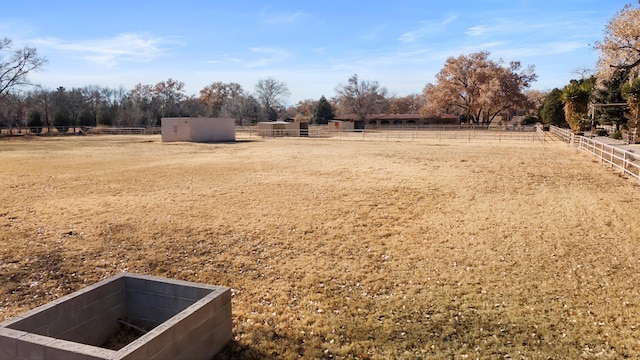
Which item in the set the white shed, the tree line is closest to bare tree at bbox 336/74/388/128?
the tree line

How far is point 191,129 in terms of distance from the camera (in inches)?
1465

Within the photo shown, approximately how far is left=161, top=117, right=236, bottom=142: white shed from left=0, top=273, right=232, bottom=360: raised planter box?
34.4 metres

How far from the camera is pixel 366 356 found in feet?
14.0

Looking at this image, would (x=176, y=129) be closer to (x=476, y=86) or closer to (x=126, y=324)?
(x=126, y=324)

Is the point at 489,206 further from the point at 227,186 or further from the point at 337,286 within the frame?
the point at 227,186

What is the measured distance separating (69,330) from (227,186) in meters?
9.76

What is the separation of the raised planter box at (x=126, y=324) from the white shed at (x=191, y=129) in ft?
113

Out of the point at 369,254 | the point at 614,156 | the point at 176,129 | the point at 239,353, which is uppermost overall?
the point at 176,129

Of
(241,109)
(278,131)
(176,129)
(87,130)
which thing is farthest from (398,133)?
(87,130)

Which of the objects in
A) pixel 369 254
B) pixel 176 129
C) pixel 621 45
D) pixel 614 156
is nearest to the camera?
pixel 369 254

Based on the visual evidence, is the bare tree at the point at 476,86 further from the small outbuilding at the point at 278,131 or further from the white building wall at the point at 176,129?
the white building wall at the point at 176,129

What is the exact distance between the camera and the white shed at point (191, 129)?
121 ft

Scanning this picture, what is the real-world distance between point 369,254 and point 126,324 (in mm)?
4286

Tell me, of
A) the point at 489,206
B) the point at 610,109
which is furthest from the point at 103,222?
the point at 610,109
